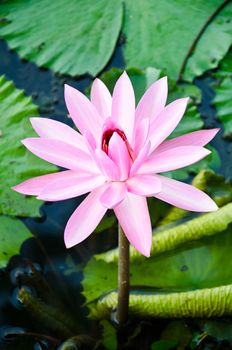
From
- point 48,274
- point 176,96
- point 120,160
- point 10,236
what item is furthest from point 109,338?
point 176,96

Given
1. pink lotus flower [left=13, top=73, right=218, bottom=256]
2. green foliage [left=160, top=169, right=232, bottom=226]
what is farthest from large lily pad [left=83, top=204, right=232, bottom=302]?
pink lotus flower [left=13, top=73, right=218, bottom=256]

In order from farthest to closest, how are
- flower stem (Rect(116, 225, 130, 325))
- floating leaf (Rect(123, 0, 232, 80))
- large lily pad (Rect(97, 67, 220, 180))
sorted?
floating leaf (Rect(123, 0, 232, 80)) < large lily pad (Rect(97, 67, 220, 180)) < flower stem (Rect(116, 225, 130, 325))

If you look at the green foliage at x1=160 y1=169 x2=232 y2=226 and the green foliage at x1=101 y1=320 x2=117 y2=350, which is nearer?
the green foliage at x1=101 y1=320 x2=117 y2=350

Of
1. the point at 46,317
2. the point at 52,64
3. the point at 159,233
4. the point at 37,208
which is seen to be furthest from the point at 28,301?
the point at 52,64

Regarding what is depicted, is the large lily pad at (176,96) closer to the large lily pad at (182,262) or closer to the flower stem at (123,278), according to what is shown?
the large lily pad at (182,262)

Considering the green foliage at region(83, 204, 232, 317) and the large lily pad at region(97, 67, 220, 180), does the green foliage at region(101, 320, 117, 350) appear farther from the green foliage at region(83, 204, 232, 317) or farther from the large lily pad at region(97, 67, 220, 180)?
the large lily pad at region(97, 67, 220, 180)

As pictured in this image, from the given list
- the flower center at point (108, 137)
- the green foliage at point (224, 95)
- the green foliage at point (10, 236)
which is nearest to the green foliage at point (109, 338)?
the green foliage at point (10, 236)
